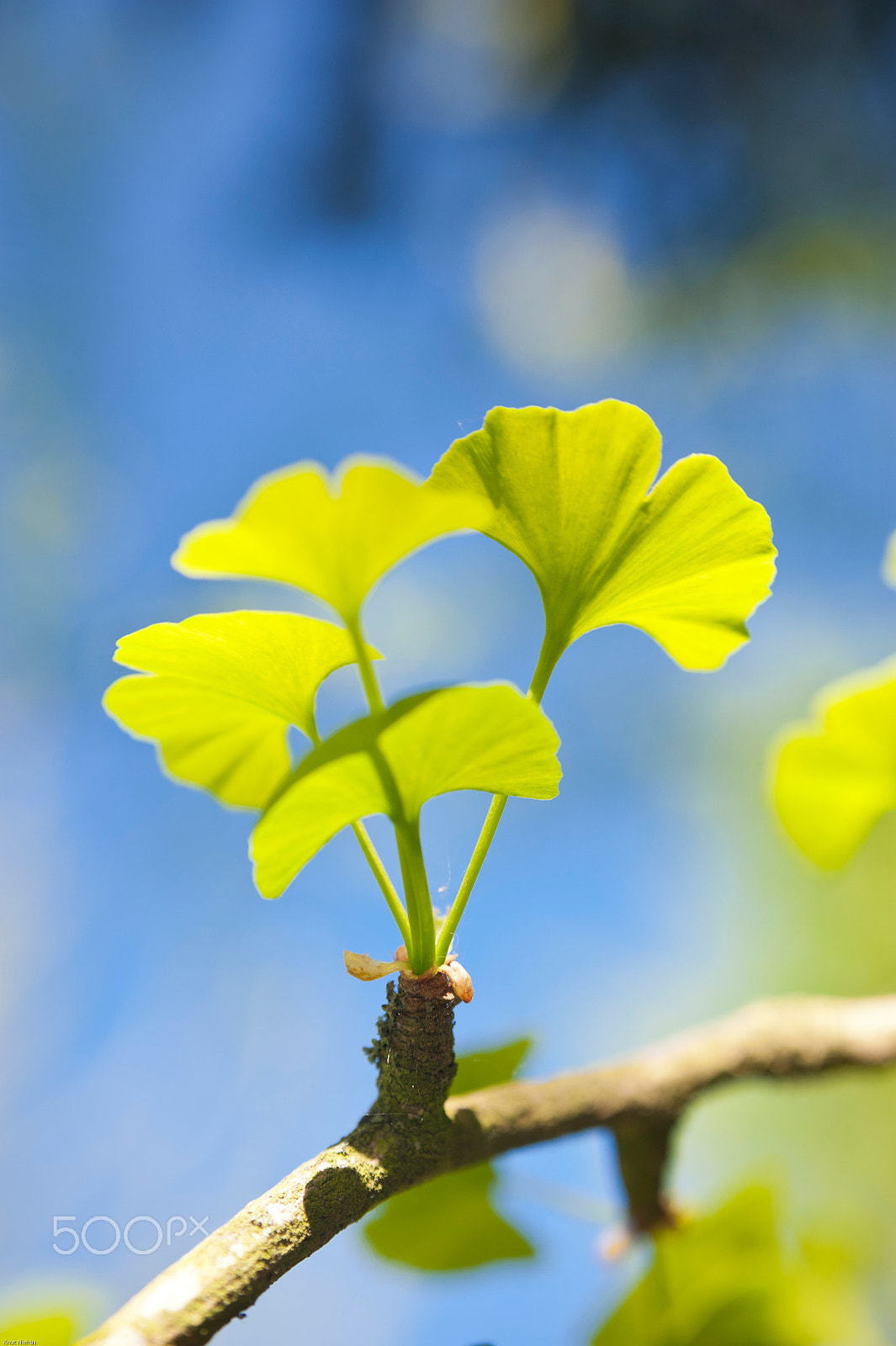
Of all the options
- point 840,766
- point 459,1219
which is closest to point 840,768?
Result: point 840,766

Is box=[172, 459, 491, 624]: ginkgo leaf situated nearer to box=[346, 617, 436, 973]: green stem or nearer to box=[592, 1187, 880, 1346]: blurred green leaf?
box=[346, 617, 436, 973]: green stem

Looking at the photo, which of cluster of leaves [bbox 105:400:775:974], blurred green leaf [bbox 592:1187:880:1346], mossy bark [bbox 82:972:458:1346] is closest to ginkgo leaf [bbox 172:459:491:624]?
cluster of leaves [bbox 105:400:775:974]

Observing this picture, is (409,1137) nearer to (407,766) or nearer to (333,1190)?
(333,1190)

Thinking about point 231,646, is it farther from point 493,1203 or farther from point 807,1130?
point 807,1130

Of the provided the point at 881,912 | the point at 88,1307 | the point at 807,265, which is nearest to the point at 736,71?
the point at 807,265

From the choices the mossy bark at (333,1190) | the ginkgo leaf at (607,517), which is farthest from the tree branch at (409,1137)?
the ginkgo leaf at (607,517)
